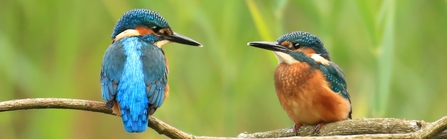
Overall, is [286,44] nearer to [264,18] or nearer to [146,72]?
[264,18]

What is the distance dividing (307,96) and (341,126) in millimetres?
458

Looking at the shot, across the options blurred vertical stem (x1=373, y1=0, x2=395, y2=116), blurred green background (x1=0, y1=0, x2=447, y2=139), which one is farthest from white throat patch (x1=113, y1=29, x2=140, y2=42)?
blurred vertical stem (x1=373, y1=0, x2=395, y2=116)

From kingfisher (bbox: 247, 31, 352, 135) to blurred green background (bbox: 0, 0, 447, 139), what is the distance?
0.06 metres

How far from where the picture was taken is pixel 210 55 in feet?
10.4

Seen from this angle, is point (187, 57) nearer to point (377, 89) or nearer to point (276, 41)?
point (276, 41)

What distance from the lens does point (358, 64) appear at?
3193 millimetres

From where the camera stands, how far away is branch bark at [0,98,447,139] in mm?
1675

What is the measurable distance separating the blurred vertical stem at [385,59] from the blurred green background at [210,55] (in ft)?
0.92

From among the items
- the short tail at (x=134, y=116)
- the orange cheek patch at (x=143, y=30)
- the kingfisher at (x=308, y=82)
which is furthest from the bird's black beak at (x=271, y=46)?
the short tail at (x=134, y=116)

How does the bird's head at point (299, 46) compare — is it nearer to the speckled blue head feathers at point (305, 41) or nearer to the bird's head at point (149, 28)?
the speckled blue head feathers at point (305, 41)

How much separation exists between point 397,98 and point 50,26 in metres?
1.68

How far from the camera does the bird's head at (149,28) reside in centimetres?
229

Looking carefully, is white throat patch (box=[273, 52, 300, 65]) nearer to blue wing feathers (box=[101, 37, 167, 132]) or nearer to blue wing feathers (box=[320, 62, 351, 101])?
blue wing feathers (box=[320, 62, 351, 101])

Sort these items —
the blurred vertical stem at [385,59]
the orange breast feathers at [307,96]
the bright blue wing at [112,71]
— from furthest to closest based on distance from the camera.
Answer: the orange breast feathers at [307,96] < the blurred vertical stem at [385,59] < the bright blue wing at [112,71]
